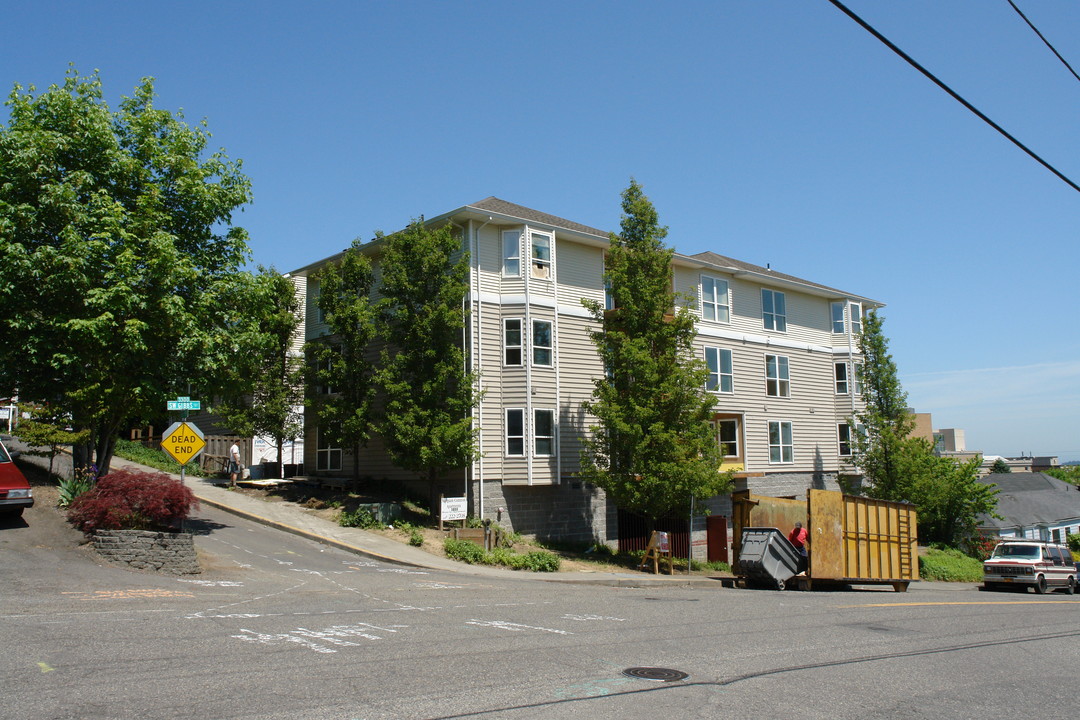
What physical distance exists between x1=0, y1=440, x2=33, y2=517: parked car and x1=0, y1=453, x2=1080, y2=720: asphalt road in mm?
451

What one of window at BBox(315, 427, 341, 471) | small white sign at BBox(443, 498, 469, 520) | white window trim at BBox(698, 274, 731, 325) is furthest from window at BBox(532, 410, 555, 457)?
white window trim at BBox(698, 274, 731, 325)

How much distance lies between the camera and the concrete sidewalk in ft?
67.1

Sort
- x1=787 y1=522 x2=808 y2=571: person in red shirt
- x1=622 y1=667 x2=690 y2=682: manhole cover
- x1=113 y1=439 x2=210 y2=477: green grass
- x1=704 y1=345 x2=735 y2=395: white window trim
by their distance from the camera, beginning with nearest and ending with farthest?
x1=622 y1=667 x2=690 y2=682: manhole cover < x1=787 y1=522 x2=808 y2=571: person in red shirt < x1=113 y1=439 x2=210 y2=477: green grass < x1=704 y1=345 x2=735 y2=395: white window trim

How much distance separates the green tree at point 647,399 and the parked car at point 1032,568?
11967 millimetres

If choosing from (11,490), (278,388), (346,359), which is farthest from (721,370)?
(11,490)

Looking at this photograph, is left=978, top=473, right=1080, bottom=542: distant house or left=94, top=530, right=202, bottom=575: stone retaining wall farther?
left=978, top=473, right=1080, bottom=542: distant house

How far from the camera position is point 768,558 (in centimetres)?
2053

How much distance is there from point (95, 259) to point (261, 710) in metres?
14.5

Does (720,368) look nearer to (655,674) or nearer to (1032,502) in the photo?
(655,674)

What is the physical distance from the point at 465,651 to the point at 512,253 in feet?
63.8

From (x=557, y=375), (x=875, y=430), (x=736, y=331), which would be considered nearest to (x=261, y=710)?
(x=557, y=375)

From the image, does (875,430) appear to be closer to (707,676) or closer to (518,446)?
(518,446)

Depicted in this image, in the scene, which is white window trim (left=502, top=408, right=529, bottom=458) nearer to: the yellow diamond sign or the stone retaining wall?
the yellow diamond sign

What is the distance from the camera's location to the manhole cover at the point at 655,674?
27.3 ft
